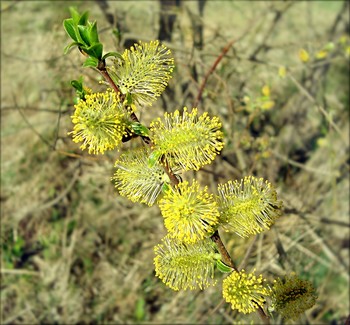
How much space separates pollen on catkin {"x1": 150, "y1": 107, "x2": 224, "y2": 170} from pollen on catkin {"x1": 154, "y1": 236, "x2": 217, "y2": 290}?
0.27 meters

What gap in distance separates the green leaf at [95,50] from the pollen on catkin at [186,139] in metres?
0.24

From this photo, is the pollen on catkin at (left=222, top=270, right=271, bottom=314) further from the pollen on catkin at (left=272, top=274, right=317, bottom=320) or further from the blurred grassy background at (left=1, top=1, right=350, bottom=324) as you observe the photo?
the blurred grassy background at (left=1, top=1, right=350, bottom=324)

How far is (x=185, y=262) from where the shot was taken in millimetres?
1554

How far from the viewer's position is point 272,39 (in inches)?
195

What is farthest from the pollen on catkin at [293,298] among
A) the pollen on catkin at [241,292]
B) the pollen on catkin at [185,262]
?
the pollen on catkin at [185,262]

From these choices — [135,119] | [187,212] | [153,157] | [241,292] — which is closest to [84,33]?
[135,119]

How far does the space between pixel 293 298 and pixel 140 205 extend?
226 centimetres

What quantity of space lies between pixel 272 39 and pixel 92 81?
2533mm

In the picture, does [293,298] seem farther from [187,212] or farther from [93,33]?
[93,33]

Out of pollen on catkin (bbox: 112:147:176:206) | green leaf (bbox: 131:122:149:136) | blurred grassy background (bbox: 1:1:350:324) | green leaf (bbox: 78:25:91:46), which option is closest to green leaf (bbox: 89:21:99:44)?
green leaf (bbox: 78:25:91:46)

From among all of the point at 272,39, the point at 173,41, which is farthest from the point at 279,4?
the point at 173,41

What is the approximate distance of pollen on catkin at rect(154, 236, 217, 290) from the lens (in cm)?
155

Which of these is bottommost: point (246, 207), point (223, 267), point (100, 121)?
point (223, 267)

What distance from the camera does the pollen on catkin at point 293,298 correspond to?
A: 1648mm
